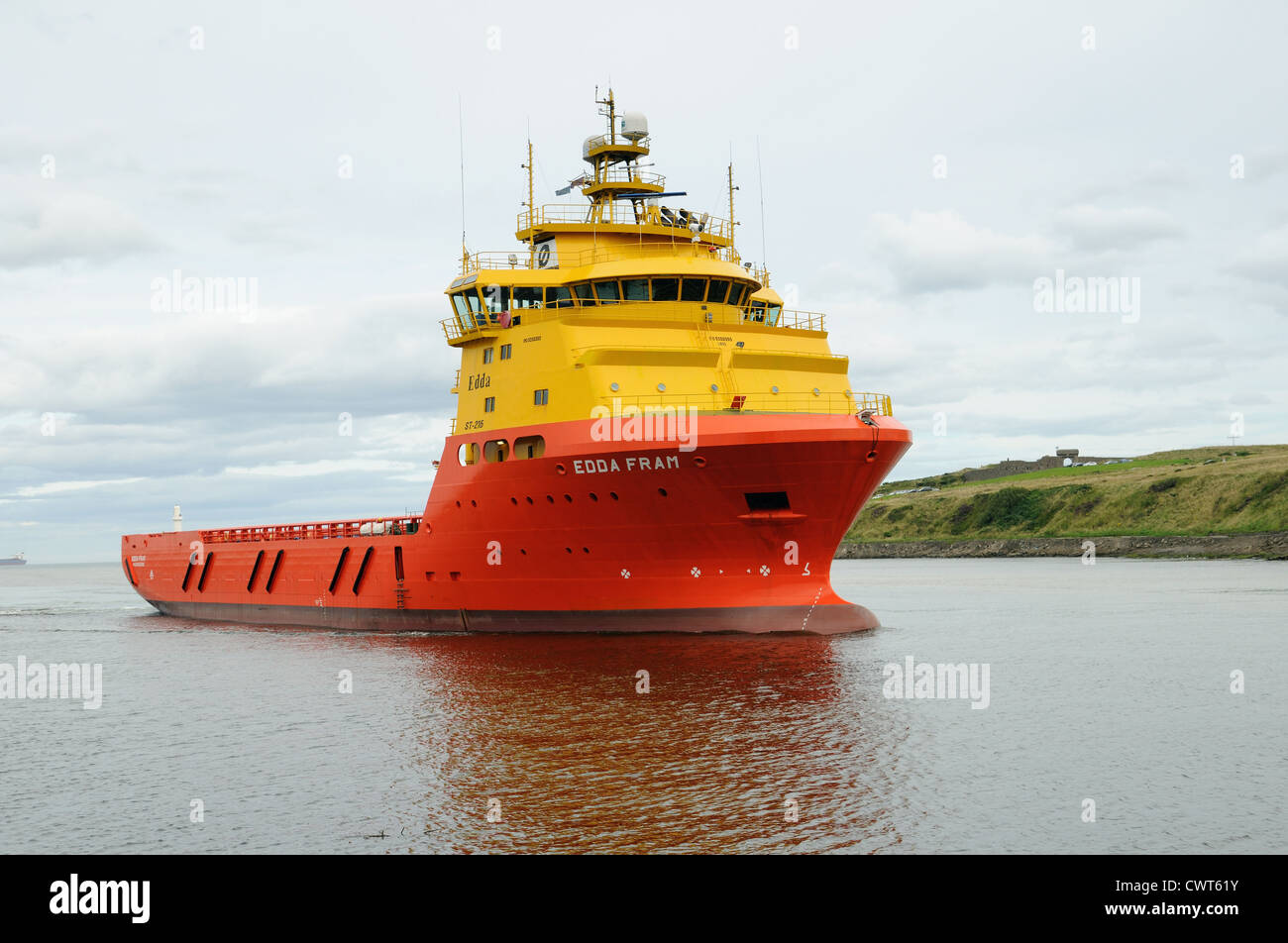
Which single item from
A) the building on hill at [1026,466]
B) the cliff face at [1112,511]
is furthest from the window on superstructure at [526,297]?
the building on hill at [1026,466]

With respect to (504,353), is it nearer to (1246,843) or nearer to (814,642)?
(814,642)

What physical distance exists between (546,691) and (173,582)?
34123 millimetres

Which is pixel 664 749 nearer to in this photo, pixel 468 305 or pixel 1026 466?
pixel 468 305

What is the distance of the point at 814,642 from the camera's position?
27078 mm

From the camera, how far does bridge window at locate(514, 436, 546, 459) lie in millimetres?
28531

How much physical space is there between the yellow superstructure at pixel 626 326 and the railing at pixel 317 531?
551 centimetres

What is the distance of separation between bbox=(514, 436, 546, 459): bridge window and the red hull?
0.25 meters

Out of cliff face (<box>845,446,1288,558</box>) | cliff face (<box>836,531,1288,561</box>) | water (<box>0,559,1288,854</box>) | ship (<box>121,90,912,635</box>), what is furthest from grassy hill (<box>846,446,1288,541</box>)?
ship (<box>121,90,912,635</box>)

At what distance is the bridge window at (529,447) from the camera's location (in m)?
28.5

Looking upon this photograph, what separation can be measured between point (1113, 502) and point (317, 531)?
75882mm

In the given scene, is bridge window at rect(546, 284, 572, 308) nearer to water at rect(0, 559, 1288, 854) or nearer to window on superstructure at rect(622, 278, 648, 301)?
window on superstructure at rect(622, 278, 648, 301)
